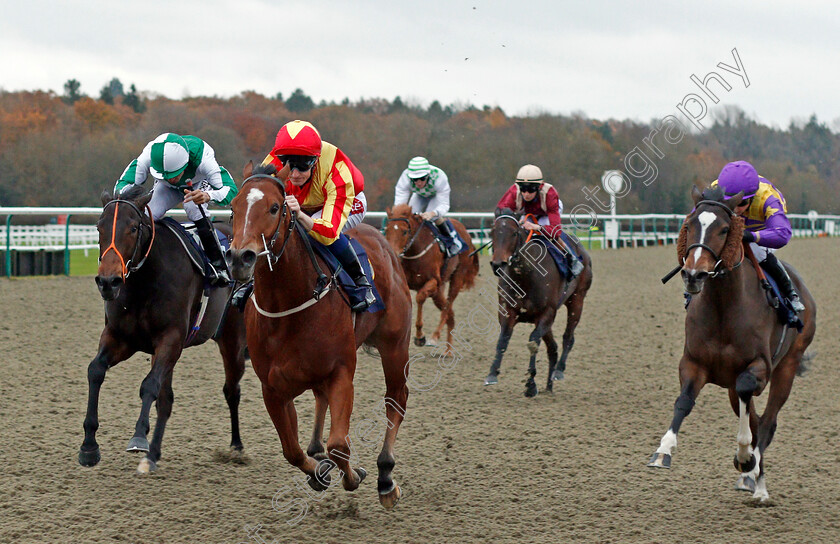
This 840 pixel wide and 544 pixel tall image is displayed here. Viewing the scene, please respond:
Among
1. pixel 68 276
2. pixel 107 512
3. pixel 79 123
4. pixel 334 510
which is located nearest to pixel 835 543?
pixel 334 510

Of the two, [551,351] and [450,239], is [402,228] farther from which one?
[551,351]

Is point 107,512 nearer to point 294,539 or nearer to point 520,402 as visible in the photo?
point 294,539

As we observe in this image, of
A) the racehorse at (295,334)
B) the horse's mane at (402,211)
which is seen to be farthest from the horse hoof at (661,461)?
the horse's mane at (402,211)

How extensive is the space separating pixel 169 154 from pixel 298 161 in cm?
159

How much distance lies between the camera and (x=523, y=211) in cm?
851

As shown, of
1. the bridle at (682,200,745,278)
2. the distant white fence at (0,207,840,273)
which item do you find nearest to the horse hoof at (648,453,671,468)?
the bridle at (682,200,745,278)

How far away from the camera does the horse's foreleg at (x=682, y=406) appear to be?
4309 mm

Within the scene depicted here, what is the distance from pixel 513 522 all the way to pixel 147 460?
2.20m

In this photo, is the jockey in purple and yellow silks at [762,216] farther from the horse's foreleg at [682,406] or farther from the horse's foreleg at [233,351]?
the horse's foreleg at [233,351]

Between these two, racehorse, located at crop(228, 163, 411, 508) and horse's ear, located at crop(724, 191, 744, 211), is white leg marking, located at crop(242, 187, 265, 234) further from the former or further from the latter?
horse's ear, located at crop(724, 191, 744, 211)

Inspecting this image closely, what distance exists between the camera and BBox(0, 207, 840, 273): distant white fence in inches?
547

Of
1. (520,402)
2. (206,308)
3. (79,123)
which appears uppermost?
(79,123)

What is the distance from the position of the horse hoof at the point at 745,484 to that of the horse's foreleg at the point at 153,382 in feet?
10.9

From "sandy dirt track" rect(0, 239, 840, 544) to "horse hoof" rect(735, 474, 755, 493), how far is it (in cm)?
5
